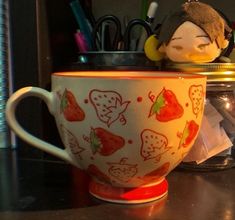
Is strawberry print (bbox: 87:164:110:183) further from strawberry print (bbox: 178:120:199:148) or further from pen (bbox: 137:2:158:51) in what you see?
pen (bbox: 137:2:158:51)

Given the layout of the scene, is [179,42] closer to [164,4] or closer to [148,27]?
[148,27]

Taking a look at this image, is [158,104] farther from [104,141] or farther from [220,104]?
[220,104]

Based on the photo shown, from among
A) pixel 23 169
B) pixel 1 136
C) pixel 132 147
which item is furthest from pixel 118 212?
pixel 1 136

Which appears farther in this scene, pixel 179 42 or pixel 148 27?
pixel 148 27

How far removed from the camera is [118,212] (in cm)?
38

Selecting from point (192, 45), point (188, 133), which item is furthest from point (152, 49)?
point (188, 133)

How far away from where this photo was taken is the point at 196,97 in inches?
14.9

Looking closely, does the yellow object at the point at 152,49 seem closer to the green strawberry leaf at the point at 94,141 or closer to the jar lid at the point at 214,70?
the jar lid at the point at 214,70

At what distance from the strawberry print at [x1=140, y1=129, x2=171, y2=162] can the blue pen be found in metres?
0.30

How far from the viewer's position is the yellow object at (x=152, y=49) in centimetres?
52

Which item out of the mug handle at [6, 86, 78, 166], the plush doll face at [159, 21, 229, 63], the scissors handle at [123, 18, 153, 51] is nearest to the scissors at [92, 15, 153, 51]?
the scissors handle at [123, 18, 153, 51]

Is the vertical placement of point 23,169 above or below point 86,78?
below

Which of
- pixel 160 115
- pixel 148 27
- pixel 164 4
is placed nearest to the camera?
pixel 160 115

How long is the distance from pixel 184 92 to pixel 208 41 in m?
0.13
